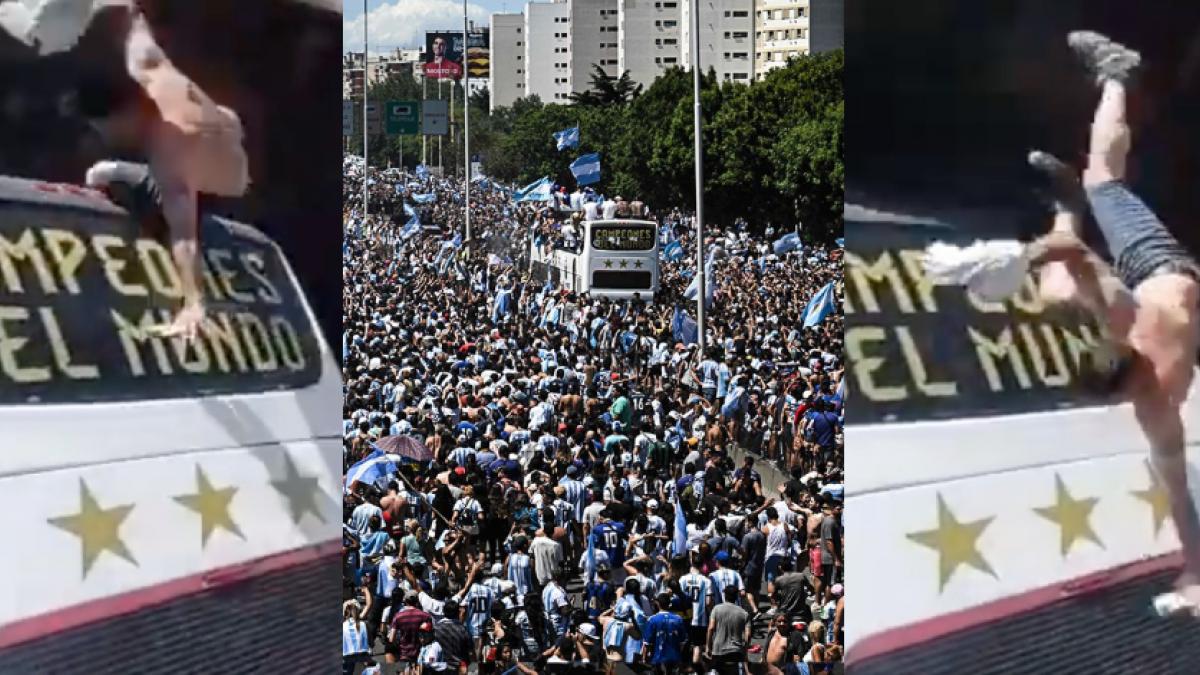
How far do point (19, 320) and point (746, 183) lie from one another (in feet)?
173

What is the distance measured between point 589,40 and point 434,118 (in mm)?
70751

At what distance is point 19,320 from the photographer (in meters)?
5.29

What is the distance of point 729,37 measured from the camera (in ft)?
507

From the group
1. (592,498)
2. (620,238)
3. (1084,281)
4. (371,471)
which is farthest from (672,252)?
(1084,281)

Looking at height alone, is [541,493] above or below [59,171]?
below

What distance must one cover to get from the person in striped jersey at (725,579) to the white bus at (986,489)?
706cm

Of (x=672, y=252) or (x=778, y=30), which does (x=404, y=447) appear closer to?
(x=672, y=252)

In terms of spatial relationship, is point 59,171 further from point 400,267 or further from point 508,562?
point 400,267

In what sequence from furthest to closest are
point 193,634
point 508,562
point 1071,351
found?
point 508,562 → point 1071,351 → point 193,634

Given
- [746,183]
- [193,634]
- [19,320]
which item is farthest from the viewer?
[746,183]

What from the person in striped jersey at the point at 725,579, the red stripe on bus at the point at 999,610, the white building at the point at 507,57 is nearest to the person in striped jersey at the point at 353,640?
the person in striped jersey at the point at 725,579

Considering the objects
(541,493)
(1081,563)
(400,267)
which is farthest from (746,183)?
(1081,563)

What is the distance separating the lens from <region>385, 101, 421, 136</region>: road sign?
270ft

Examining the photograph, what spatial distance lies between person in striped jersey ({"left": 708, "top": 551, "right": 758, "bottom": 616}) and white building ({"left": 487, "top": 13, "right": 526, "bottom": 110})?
522 feet
